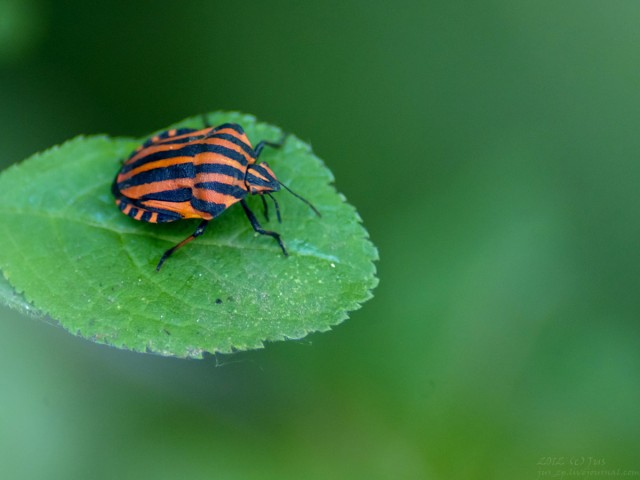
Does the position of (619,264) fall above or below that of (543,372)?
above

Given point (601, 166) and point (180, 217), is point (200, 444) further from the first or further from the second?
point (601, 166)

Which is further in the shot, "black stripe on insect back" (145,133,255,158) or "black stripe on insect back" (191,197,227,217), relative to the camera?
"black stripe on insect back" (145,133,255,158)

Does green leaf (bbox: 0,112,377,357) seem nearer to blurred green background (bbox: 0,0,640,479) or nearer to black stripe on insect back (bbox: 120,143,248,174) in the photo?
black stripe on insect back (bbox: 120,143,248,174)

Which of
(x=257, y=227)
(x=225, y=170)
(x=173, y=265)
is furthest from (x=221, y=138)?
(x=173, y=265)

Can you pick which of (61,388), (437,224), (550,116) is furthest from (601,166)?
(61,388)

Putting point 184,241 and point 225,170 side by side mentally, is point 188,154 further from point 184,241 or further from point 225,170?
point 184,241

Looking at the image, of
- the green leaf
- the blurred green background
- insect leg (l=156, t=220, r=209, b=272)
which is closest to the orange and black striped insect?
insect leg (l=156, t=220, r=209, b=272)
